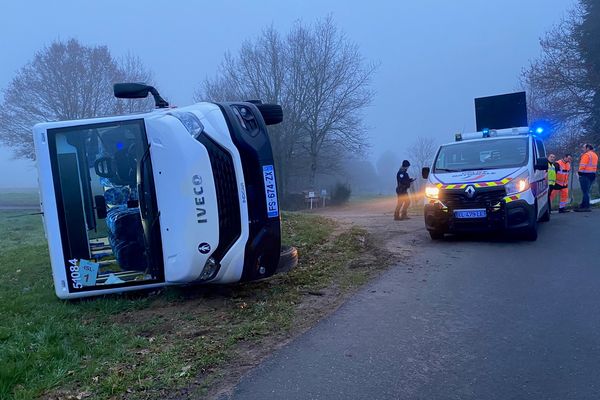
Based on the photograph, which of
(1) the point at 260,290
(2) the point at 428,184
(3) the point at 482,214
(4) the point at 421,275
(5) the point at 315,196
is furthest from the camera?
(5) the point at 315,196

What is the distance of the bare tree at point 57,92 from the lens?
102 ft

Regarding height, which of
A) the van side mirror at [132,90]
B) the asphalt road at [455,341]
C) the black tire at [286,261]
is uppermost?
the van side mirror at [132,90]

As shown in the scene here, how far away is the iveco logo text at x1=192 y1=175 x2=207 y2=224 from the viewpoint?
4.68 m

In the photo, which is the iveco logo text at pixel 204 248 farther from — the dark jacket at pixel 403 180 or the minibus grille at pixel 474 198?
the dark jacket at pixel 403 180

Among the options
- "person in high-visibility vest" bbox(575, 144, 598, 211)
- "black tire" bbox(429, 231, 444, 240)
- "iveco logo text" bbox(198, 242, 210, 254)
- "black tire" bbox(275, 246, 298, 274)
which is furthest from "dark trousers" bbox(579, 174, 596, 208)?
"iveco logo text" bbox(198, 242, 210, 254)

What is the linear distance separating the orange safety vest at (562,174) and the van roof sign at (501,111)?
8.24ft

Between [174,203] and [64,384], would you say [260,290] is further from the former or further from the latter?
[64,384]

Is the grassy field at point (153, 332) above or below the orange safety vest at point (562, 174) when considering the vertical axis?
below

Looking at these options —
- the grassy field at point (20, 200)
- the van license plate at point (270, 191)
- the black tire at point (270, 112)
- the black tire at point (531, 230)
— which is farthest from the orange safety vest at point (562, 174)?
the grassy field at point (20, 200)

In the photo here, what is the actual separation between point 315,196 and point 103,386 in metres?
30.4

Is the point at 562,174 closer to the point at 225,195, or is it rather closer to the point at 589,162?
the point at 589,162

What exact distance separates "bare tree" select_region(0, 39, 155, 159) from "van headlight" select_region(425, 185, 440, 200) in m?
28.0

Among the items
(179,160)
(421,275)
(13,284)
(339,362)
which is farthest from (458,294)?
(13,284)

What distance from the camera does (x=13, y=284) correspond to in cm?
719
